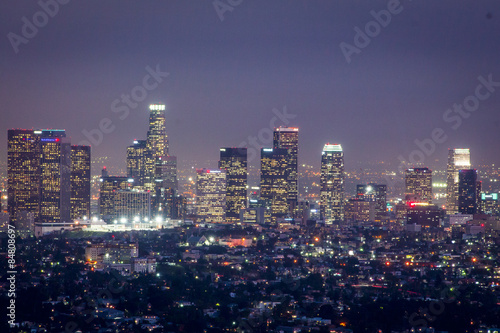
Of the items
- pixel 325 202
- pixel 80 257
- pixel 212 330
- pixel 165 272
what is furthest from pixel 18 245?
pixel 325 202

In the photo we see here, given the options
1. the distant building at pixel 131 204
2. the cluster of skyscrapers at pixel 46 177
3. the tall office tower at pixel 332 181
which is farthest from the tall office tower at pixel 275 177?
the cluster of skyscrapers at pixel 46 177

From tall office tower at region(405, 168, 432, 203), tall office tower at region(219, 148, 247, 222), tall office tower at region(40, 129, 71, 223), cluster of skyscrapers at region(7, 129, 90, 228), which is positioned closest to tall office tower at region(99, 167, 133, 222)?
cluster of skyscrapers at region(7, 129, 90, 228)

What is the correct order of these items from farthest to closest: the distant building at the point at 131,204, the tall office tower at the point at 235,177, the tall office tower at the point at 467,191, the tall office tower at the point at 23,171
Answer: the tall office tower at the point at 235,177
the tall office tower at the point at 467,191
the distant building at the point at 131,204
the tall office tower at the point at 23,171

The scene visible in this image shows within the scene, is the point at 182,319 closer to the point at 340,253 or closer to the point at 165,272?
the point at 165,272

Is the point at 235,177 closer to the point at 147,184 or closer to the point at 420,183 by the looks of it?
the point at 147,184

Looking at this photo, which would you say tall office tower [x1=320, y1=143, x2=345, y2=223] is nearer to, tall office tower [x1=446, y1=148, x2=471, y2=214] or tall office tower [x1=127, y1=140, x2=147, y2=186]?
tall office tower [x1=446, y1=148, x2=471, y2=214]

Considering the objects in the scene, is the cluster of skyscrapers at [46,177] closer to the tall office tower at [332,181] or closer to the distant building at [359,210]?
the tall office tower at [332,181]

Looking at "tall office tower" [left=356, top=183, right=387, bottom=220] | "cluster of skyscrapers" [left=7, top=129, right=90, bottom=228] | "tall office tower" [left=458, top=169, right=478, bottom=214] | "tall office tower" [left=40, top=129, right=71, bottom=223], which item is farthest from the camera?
"tall office tower" [left=356, top=183, right=387, bottom=220]
